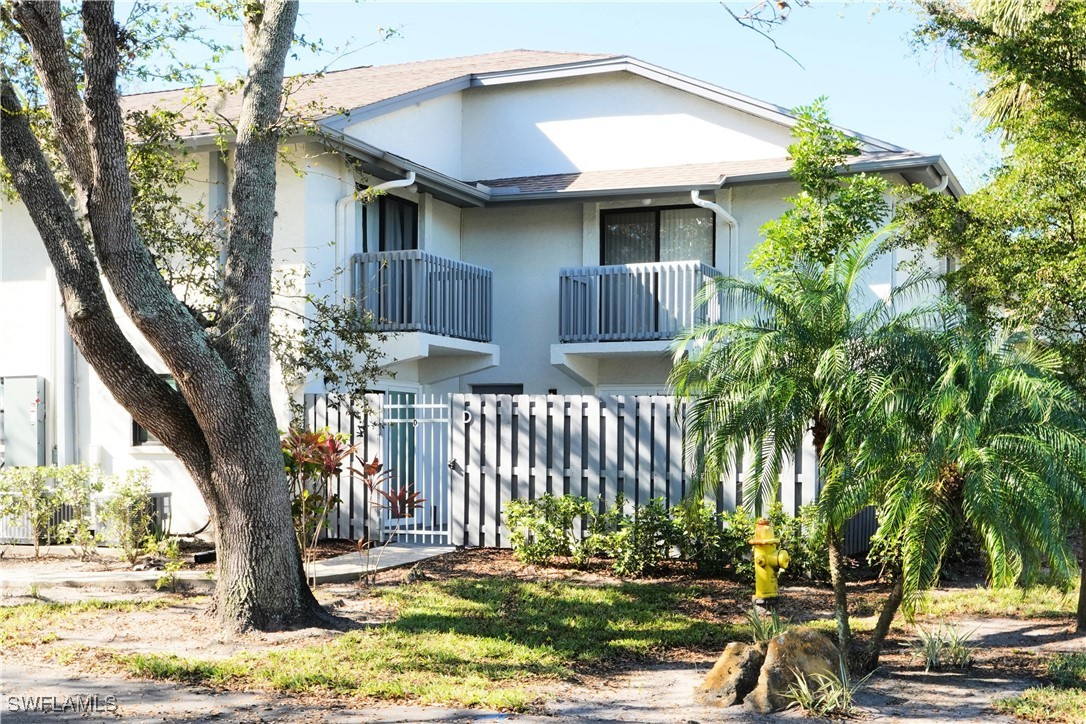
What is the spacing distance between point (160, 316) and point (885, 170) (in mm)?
12069

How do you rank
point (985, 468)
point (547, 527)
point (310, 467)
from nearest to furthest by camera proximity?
1. point (985, 468)
2. point (310, 467)
3. point (547, 527)

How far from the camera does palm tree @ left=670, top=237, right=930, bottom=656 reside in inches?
301

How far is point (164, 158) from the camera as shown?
11.2 m

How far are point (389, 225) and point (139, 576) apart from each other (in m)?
7.83

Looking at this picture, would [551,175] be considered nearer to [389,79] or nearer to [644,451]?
[389,79]

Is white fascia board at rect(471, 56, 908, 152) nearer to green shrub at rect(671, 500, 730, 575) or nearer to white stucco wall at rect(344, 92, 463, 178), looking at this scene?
white stucco wall at rect(344, 92, 463, 178)

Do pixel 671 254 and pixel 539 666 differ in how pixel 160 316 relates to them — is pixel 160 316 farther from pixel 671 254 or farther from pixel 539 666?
pixel 671 254

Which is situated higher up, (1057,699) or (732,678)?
(732,678)

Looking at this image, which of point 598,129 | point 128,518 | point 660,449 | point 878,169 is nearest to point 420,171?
point 598,129

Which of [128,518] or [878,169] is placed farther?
[878,169]

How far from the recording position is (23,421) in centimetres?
1644

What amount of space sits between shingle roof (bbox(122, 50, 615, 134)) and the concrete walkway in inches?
281

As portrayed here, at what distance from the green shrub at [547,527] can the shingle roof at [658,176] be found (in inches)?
268

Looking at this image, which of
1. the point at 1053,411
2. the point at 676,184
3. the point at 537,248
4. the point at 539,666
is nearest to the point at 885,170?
the point at 676,184
